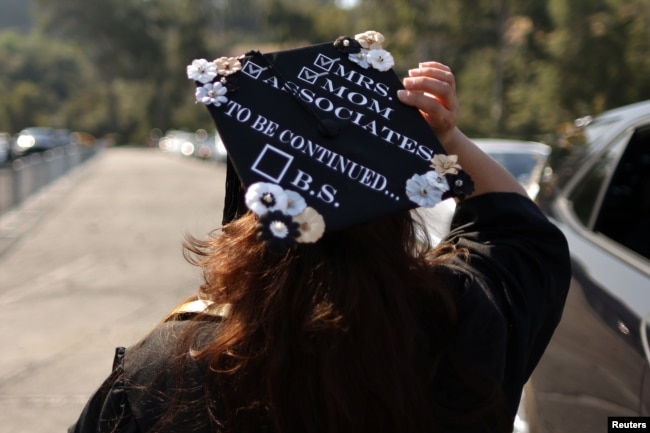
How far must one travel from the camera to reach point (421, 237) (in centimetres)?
175

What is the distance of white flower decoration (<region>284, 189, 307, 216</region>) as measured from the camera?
1357 mm

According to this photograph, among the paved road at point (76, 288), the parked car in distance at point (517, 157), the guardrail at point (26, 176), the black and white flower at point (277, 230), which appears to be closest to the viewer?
the black and white flower at point (277, 230)

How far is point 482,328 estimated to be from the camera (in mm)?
1518

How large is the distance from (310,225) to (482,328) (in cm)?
43

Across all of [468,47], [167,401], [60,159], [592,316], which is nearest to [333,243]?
[167,401]

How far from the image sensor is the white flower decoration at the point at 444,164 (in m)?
1.52

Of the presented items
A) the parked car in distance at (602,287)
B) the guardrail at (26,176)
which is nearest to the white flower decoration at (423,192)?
the parked car in distance at (602,287)

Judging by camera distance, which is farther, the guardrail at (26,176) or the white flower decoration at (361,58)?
the guardrail at (26,176)

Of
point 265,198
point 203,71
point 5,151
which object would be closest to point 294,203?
point 265,198

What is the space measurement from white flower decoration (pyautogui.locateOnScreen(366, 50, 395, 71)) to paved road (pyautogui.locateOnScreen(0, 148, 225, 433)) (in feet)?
11.0

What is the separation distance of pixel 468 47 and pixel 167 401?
3477 cm

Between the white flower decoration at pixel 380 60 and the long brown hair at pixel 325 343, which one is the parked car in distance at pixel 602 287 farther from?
the white flower decoration at pixel 380 60

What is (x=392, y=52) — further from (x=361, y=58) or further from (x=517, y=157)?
(x=361, y=58)

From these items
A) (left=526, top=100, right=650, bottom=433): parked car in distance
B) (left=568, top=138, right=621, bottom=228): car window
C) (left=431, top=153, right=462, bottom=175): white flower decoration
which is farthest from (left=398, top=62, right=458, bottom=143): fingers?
(left=568, top=138, right=621, bottom=228): car window
